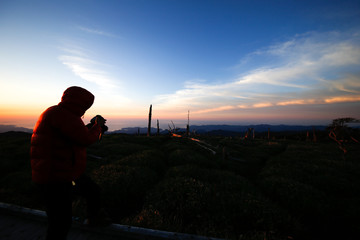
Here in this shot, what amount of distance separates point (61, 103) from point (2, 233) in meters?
3.56

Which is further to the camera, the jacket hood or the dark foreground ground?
the dark foreground ground

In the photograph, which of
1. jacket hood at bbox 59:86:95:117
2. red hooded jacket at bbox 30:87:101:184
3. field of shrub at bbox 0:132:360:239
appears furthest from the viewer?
field of shrub at bbox 0:132:360:239

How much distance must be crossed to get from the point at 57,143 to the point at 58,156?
21cm

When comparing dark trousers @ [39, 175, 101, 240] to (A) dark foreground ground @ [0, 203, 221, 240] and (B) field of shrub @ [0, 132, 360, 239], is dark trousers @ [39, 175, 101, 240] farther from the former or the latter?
(B) field of shrub @ [0, 132, 360, 239]

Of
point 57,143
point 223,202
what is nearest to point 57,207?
point 57,143

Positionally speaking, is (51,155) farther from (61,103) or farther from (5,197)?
(5,197)

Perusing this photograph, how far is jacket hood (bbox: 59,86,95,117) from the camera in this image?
99.5 inches

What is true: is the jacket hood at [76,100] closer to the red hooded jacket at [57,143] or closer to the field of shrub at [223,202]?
the red hooded jacket at [57,143]

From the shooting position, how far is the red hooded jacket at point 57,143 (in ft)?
7.36

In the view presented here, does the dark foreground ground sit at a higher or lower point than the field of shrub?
higher

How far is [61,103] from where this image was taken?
8.30 feet

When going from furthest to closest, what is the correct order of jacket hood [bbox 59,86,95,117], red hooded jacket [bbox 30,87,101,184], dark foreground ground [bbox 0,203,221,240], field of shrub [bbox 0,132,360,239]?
field of shrub [bbox 0,132,360,239], dark foreground ground [bbox 0,203,221,240], jacket hood [bbox 59,86,95,117], red hooded jacket [bbox 30,87,101,184]

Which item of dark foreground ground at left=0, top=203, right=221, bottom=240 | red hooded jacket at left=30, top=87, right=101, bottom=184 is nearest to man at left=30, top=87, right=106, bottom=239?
red hooded jacket at left=30, top=87, right=101, bottom=184

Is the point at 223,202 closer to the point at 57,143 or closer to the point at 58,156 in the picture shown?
the point at 58,156
